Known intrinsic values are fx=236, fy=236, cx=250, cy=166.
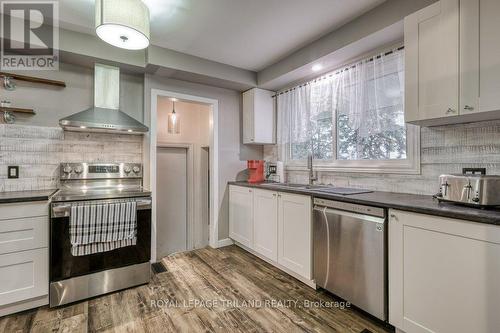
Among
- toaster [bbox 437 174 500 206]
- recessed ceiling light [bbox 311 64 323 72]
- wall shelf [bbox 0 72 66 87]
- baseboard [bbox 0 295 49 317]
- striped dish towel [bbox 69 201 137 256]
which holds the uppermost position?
recessed ceiling light [bbox 311 64 323 72]

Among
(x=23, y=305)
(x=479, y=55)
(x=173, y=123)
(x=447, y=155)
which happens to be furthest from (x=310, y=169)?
(x=23, y=305)

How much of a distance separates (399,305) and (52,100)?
145 inches

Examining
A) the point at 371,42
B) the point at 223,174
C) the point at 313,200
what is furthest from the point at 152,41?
the point at 313,200

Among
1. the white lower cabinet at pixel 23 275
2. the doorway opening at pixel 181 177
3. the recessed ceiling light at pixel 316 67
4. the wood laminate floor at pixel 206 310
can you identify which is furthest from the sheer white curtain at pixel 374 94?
the white lower cabinet at pixel 23 275

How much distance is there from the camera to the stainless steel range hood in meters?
2.42

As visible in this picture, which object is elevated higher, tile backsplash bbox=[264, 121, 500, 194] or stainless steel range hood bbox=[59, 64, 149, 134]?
stainless steel range hood bbox=[59, 64, 149, 134]

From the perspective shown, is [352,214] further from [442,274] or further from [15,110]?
[15,110]

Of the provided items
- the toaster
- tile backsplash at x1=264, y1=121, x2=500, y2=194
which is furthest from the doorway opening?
the toaster

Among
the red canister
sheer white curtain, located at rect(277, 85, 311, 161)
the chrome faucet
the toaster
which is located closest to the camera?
the toaster

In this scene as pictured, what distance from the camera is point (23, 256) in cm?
194

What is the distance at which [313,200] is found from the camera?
2.24 metres

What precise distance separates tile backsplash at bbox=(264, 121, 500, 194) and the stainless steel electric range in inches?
96.3

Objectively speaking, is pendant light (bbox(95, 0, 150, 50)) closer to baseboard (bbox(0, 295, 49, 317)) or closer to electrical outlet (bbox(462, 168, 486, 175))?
baseboard (bbox(0, 295, 49, 317))

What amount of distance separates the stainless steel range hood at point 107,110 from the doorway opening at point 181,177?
130 cm
